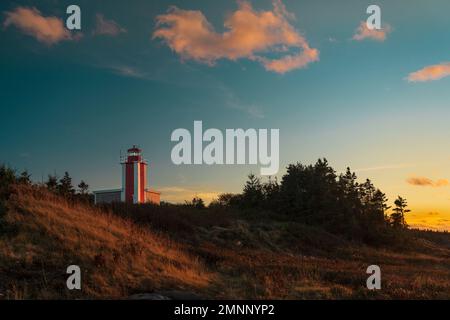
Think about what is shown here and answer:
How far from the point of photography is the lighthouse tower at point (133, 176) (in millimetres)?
44875

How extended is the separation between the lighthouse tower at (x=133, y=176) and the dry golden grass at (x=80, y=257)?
1006 inches

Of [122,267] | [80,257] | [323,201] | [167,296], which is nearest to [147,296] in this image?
[167,296]

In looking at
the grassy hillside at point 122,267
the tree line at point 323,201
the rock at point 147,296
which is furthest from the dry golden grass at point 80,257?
the tree line at point 323,201

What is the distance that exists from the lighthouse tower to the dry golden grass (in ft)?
83.8

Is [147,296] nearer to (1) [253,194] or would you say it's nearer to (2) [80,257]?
(2) [80,257]

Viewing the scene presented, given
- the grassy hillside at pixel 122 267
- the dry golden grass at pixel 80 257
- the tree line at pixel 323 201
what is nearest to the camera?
the dry golden grass at pixel 80 257

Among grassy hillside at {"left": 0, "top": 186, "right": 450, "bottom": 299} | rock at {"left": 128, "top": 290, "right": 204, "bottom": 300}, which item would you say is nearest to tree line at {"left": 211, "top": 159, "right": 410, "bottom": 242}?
grassy hillside at {"left": 0, "top": 186, "right": 450, "bottom": 299}

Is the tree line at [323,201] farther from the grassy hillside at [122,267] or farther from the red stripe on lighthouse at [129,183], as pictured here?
the grassy hillside at [122,267]

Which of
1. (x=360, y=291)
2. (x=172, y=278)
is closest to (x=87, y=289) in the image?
(x=172, y=278)

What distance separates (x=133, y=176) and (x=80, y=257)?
31.5m

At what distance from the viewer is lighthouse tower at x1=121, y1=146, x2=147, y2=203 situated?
44.9 metres

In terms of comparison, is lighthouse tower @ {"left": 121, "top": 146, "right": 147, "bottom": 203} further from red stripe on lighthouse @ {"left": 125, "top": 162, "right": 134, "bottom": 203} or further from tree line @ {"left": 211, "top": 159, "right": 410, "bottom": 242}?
tree line @ {"left": 211, "top": 159, "right": 410, "bottom": 242}
